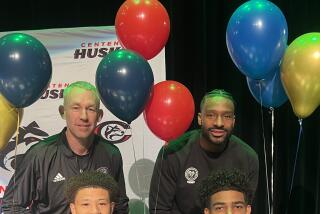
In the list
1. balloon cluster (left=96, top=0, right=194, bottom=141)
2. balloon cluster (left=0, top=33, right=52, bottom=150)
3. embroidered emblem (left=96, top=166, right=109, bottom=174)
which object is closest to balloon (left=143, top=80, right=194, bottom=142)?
balloon cluster (left=96, top=0, right=194, bottom=141)

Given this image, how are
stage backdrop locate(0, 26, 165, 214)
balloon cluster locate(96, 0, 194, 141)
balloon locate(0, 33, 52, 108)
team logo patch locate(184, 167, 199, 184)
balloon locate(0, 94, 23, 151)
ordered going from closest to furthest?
balloon locate(0, 33, 52, 108)
balloon cluster locate(96, 0, 194, 141)
balloon locate(0, 94, 23, 151)
team logo patch locate(184, 167, 199, 184)
stage backdrop locate(0, 26, 165, 214)

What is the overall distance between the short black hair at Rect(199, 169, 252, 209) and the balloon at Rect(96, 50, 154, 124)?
583 millimetres

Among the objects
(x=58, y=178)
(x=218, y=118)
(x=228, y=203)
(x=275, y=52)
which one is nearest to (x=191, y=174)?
(x=218, y=118)

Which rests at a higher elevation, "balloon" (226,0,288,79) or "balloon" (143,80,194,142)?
"balloon" (226,0,288,79)

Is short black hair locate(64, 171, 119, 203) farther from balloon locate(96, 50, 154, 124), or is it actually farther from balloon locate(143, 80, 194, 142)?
balloon locate(143, 80, 194, 142)

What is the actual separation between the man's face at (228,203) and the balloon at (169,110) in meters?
0.60

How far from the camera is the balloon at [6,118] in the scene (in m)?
2.91

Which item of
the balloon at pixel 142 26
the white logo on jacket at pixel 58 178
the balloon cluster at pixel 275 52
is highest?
the balloon at pixel 142 26

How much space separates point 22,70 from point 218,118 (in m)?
1.13

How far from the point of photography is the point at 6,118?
2.91m

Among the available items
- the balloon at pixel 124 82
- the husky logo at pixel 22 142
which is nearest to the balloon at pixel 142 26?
the balloon at pixel 124 82

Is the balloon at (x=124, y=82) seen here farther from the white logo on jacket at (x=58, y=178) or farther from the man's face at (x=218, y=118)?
the white logo on jacket at (x=58, y=178)

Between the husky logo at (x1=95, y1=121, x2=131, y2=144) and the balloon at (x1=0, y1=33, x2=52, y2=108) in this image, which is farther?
the husky logo at (x1=95, y1=121, x2=131, y2=144)

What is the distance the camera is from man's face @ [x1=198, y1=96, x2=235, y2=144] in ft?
9.92
